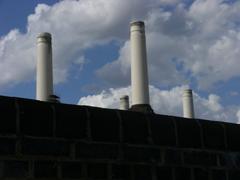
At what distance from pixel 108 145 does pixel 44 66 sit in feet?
96.3

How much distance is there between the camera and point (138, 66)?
118 feet

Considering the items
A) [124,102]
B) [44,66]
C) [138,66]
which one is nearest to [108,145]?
[138,66]

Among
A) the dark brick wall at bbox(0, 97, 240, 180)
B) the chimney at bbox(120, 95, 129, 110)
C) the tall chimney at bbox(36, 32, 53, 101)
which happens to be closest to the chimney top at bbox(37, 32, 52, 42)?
the tall chimney at bbox(36, 32, 53, 101)

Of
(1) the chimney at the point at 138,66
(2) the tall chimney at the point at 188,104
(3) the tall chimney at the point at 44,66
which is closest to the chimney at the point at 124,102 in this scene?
(2) the tall chimney at the point at 188,104

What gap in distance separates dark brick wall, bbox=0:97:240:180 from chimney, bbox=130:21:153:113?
22705 mm

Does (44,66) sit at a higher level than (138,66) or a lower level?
higher

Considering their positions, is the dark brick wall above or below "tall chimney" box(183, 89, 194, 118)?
below

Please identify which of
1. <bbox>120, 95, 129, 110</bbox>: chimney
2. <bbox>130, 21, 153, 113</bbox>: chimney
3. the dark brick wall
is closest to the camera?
the dark brick wall

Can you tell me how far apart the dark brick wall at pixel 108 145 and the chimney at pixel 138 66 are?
2270 cm

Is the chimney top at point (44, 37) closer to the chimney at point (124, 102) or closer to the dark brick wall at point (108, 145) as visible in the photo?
the chimney at point (124, 102)

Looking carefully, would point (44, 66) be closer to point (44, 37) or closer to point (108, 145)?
point (44, 37)

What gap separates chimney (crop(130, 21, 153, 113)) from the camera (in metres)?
35.3

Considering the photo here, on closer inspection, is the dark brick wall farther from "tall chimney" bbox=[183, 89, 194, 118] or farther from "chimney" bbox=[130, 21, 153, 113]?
"tall chimney" bbox=[183, 89, 194, 118]

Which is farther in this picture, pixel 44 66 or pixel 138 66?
pixel 44 66
